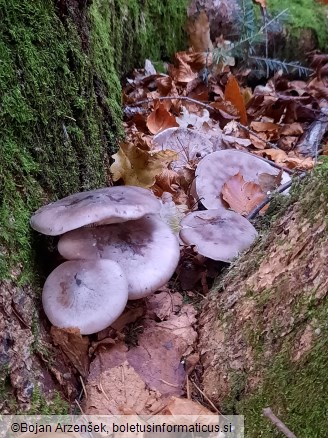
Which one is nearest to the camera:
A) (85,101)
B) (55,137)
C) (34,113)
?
(34,113)

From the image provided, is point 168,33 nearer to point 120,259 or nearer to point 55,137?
point 55,137

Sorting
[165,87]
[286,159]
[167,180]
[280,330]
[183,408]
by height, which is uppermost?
[280,330]

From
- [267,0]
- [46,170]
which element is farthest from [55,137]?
[267,0]

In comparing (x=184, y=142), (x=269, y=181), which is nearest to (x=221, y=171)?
(x=269, y=181)

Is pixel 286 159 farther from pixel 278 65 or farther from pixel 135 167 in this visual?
pixel 278 65

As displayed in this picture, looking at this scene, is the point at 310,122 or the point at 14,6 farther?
the point at 310,122

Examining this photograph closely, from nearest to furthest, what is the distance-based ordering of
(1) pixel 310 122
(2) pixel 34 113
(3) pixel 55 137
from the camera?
(2) pixel 34 113 → (3) pixel 55 137 → (1) pixel 310 122
